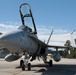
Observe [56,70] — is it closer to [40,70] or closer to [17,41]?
→ [40,70]

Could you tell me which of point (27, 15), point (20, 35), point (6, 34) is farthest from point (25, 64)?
point (27, 15)

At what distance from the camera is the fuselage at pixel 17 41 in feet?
42.5

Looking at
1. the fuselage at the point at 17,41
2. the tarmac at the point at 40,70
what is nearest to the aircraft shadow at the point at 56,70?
the tarmac at the point at 40,70

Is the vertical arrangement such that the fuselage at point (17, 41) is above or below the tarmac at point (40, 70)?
above

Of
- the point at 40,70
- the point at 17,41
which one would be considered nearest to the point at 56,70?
the point at 40,70

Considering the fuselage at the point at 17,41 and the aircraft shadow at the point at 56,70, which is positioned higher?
the fuselage at the point at 17,41

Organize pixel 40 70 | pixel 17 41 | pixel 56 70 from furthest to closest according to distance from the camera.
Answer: pixel 56 70
pixel 40 70
pixel 17 41

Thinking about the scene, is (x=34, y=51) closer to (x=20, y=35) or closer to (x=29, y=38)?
(x=29, y=38)

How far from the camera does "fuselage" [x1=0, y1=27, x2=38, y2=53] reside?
12.9m

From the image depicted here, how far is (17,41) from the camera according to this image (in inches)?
549

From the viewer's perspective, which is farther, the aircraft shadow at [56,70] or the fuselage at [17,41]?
the aircraft shadow at [56,70]

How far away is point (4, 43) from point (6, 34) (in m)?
0.54

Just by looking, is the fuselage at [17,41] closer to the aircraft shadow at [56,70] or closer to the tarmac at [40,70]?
the tarmac at [40,70]

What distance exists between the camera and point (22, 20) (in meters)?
18.5
